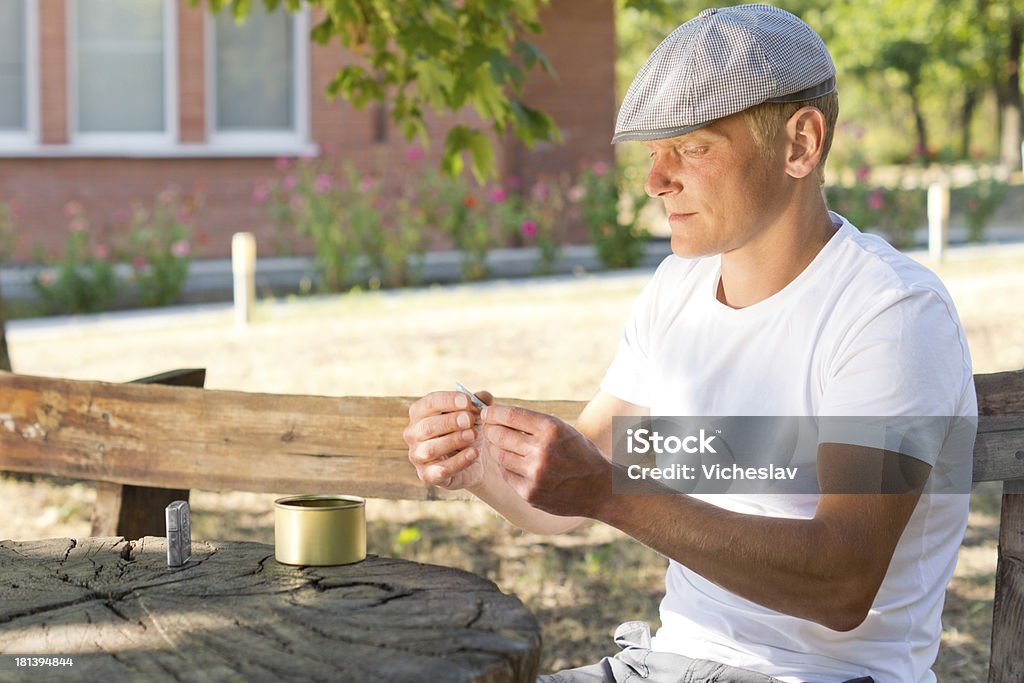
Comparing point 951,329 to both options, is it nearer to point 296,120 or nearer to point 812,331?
point 812,331

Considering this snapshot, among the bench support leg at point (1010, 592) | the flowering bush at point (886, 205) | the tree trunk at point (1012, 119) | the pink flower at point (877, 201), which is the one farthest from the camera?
the tree trunk at point (1012, 119)

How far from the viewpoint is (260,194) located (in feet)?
44.6

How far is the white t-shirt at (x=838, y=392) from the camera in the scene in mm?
1933

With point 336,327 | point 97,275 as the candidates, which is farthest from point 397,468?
point 97,275

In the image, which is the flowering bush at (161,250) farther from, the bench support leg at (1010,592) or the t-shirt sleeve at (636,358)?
the bench support leg at (1010,592)

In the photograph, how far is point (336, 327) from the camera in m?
9.80

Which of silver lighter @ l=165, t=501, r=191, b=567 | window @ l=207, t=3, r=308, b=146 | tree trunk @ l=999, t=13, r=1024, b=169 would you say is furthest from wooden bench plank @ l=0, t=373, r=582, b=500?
tree trunk @ l=999, t=13, r=1024, b=169

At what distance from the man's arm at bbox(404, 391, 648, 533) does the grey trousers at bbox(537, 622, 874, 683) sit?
0.76 ft

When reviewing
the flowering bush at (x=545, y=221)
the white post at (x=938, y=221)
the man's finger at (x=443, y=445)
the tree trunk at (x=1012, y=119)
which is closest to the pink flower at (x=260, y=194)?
the flowering bush at (x=545, y=221)

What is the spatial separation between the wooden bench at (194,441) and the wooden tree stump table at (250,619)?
74 cm

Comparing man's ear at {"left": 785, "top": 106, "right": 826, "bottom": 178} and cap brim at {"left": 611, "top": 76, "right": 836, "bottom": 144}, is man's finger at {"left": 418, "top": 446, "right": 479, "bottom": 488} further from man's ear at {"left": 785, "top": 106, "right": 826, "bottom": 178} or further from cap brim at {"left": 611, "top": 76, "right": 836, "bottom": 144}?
man's ear at {"left": 785, "top": 106, "right": 826, "bottom": 178}

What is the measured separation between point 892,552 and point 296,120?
13698 mm

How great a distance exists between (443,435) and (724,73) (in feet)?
2.27

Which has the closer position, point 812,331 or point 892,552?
point 892,552
